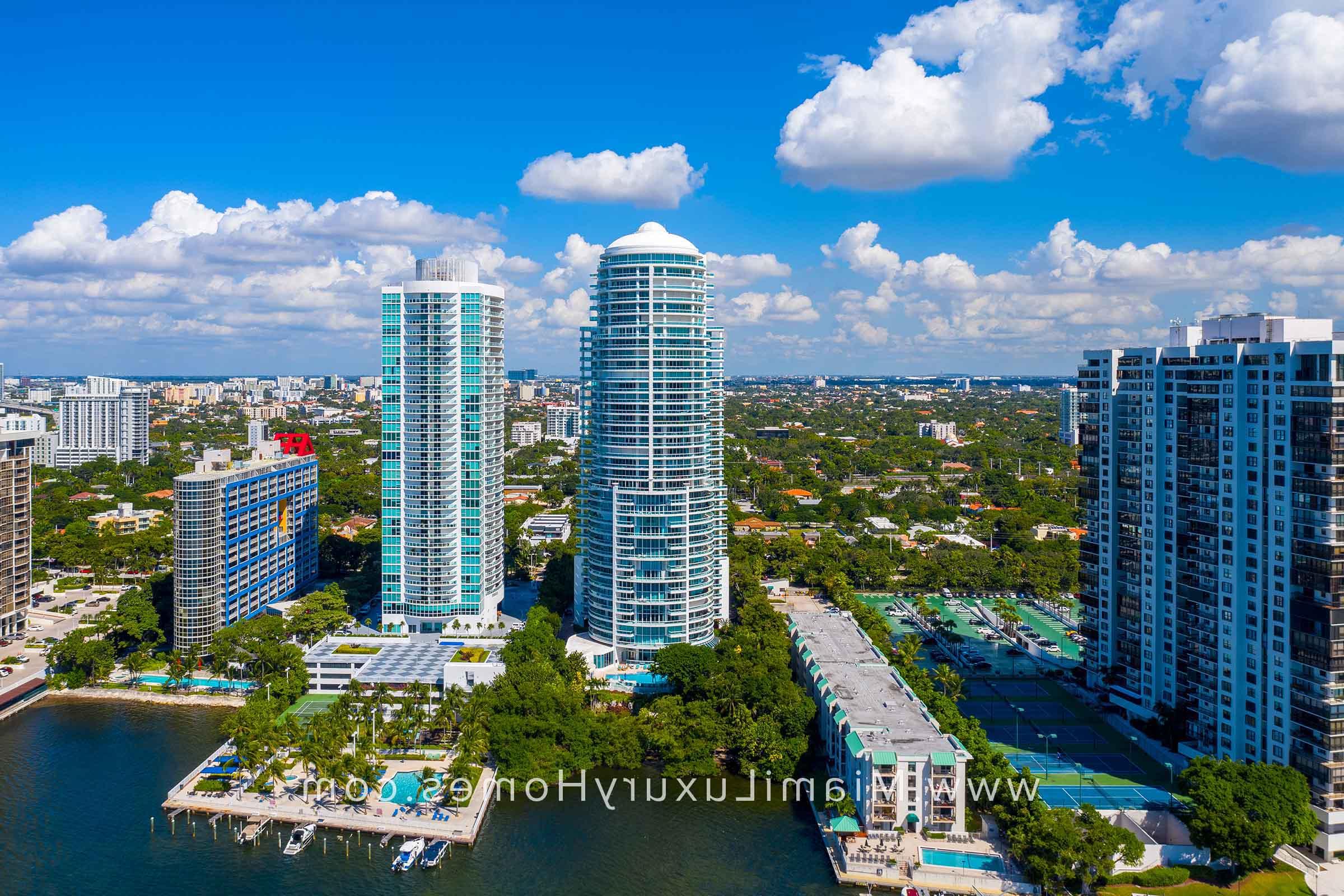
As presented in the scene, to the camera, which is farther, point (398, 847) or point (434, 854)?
point (398, 847)

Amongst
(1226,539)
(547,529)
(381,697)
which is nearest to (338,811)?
(381,697)

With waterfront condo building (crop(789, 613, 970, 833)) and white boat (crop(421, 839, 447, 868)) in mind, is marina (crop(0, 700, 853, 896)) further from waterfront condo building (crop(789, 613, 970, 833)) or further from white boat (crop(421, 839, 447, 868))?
waterfront condo building (crop(789, 613, 970, 833))

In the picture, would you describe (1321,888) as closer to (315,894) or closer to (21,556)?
(315,894)

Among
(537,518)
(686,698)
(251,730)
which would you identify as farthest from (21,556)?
(537,518)

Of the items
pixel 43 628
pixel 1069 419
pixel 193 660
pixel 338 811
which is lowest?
pixel 338 811

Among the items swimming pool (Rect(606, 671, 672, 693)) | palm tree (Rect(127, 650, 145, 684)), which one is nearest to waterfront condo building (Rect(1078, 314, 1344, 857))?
swimming pool (Rect(606, 671, 672, 693))

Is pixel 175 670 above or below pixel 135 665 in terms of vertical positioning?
below

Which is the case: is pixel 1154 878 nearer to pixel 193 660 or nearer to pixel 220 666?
pixel 220 666
